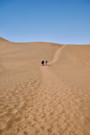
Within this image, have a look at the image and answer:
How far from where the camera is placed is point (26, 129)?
2.94 metres

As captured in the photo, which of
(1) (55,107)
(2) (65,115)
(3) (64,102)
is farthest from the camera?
(3) (64,102)

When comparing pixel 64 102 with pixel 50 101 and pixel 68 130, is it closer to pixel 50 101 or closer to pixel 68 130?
pixel 50 101

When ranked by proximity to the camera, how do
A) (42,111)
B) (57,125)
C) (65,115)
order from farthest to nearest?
(42,111)
(65,115)
(57,125)

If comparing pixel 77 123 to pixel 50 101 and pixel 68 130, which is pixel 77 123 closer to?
pixel 68 130

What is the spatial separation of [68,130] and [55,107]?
142cm

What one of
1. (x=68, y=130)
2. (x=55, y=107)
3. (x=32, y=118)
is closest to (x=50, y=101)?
(x=55, y=107)

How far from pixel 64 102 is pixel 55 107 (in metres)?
0.75

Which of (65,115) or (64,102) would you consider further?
(64,102)

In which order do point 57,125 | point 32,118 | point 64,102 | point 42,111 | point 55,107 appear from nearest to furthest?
point 57,125 → point 32,118 → point 42,111 → point 55,107 → point 64,102

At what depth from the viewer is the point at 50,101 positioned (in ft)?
16.2

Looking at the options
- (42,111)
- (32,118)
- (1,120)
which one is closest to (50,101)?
(42,111)

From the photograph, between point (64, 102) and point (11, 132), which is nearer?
point (11, 132)

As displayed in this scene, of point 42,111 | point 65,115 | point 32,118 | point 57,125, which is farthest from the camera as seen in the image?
point 42,111

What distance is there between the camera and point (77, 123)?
3.26 m
